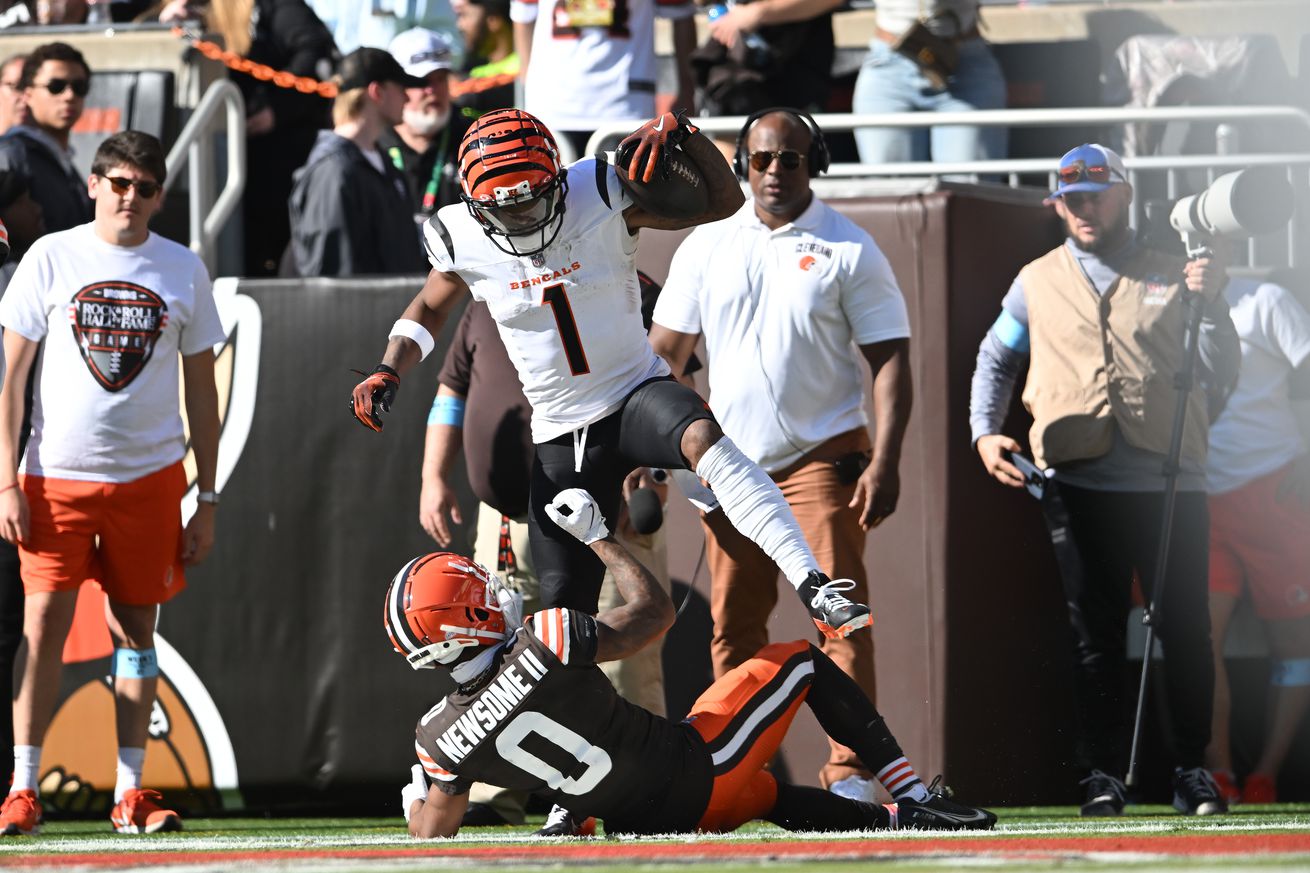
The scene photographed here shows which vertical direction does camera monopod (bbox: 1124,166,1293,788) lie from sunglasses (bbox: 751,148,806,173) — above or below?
below

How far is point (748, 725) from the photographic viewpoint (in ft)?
17.2

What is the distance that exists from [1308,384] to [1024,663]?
4.61 feet

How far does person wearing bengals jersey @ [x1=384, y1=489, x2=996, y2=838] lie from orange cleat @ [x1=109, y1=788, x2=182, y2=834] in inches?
49.4

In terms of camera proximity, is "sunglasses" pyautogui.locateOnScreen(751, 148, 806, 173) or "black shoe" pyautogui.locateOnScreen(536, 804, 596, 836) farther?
"sunglasses" pyautogui.locateOnScreen(751, 148, 806, 173)

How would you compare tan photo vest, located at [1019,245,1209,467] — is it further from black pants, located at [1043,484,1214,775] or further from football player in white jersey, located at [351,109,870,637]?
football player in white jersey, located at [351,109,870,637]

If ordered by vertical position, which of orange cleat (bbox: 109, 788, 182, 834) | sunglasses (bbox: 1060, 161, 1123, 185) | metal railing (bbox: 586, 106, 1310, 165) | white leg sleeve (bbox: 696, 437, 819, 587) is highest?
metal railing (bbox: 586, 106, 1310, 165)

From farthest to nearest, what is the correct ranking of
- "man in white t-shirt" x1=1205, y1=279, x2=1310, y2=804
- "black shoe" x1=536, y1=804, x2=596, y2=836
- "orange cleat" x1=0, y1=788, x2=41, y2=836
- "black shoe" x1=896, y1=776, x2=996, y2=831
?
"man in white t-shirt" x1=1205, y1=279, x2=1310, y2=804
"orange cleat" x1=0, y1=788, x2=41, y2=836
"black shoe" x1=536, y1=804, x2=596, y2=836
"black shoe" x1=896, y1=776, x2=996, y2=831

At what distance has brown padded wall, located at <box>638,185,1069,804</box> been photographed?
707 centimetres

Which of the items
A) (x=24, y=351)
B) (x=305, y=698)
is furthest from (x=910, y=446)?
(x=24, y=351)

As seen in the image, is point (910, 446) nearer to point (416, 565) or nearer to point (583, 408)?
point (583, 408)

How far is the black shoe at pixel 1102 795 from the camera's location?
6.36 meters

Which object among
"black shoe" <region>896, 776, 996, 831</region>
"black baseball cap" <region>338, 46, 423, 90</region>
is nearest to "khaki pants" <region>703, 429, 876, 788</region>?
"black shoe" <region>896, 776, 996, 831</region>

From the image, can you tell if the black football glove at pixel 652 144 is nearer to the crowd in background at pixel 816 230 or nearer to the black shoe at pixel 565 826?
the crowd in background at pixel 816 230

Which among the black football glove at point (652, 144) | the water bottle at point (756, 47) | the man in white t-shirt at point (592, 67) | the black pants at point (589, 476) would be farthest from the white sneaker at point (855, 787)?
the water bottle at point (756, 47)
